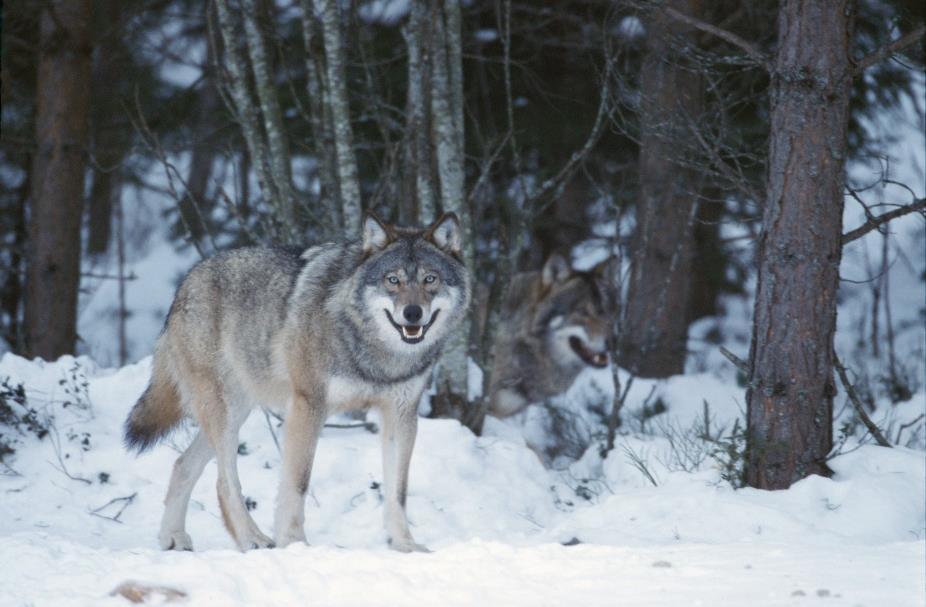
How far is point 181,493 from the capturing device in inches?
232

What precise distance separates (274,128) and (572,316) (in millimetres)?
2978

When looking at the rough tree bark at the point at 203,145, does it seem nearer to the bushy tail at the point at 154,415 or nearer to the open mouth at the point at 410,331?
the bushy tail at the point at 154,415

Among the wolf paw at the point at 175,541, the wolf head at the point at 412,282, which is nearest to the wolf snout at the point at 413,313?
the wolf head at the point at 412,282

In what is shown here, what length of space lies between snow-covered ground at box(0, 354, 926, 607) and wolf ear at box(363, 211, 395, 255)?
1.59 m

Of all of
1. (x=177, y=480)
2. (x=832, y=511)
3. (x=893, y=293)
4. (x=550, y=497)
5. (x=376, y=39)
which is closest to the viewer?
(x=832, y=511)

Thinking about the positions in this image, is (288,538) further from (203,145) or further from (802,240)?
(203,145)

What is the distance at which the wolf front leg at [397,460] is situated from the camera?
565 cm

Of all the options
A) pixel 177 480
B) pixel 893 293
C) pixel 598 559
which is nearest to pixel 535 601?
pixel 598 559

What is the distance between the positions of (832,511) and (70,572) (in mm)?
3660

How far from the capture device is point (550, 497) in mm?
6672

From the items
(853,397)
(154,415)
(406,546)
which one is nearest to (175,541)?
(154,415)

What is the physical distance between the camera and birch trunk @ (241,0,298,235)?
7.95 m

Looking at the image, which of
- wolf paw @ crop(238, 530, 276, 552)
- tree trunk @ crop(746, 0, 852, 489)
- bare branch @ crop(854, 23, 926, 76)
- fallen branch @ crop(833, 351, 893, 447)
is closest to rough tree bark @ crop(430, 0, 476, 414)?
wolf paw @ crop(238, 530, 276, 552)

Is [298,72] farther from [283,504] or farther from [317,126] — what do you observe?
[283,504]
